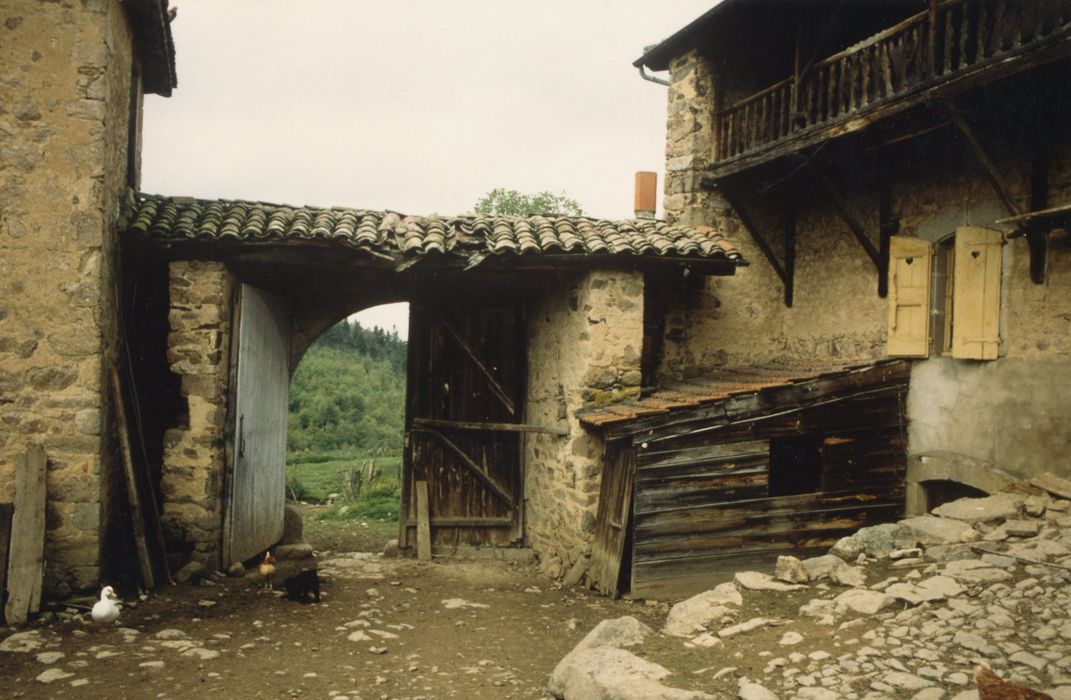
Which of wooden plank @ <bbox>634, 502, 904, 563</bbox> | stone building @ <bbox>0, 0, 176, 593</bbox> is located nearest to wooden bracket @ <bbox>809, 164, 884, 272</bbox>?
wooden plank @ <bbox>634, 502, 904, 563</bbox>

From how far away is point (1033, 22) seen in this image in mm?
5406

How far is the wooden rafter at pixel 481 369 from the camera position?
29.9 feet

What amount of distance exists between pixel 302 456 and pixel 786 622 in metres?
14.2

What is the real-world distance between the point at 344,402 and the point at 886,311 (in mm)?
15361

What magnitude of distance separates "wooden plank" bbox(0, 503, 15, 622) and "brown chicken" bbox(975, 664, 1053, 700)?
6.24 metres

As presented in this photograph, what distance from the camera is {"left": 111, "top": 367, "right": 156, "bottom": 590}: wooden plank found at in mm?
6445

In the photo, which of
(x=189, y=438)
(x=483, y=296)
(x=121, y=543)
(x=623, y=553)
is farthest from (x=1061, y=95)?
(x=121, y=543)

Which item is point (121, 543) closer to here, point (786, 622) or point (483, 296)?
point (483, 296)

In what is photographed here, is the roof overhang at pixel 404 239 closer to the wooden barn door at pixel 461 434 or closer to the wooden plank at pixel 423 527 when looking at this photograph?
the wooden barn door at pixel 461 434

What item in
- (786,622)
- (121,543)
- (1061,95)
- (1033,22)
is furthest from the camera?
(121,543)

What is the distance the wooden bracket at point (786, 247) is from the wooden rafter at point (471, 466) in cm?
408

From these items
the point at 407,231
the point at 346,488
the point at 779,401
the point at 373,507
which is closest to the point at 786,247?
the point at 779,401

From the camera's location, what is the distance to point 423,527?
8.90m

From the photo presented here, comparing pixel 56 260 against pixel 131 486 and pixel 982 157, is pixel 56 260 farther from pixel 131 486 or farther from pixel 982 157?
pixel 982 157
